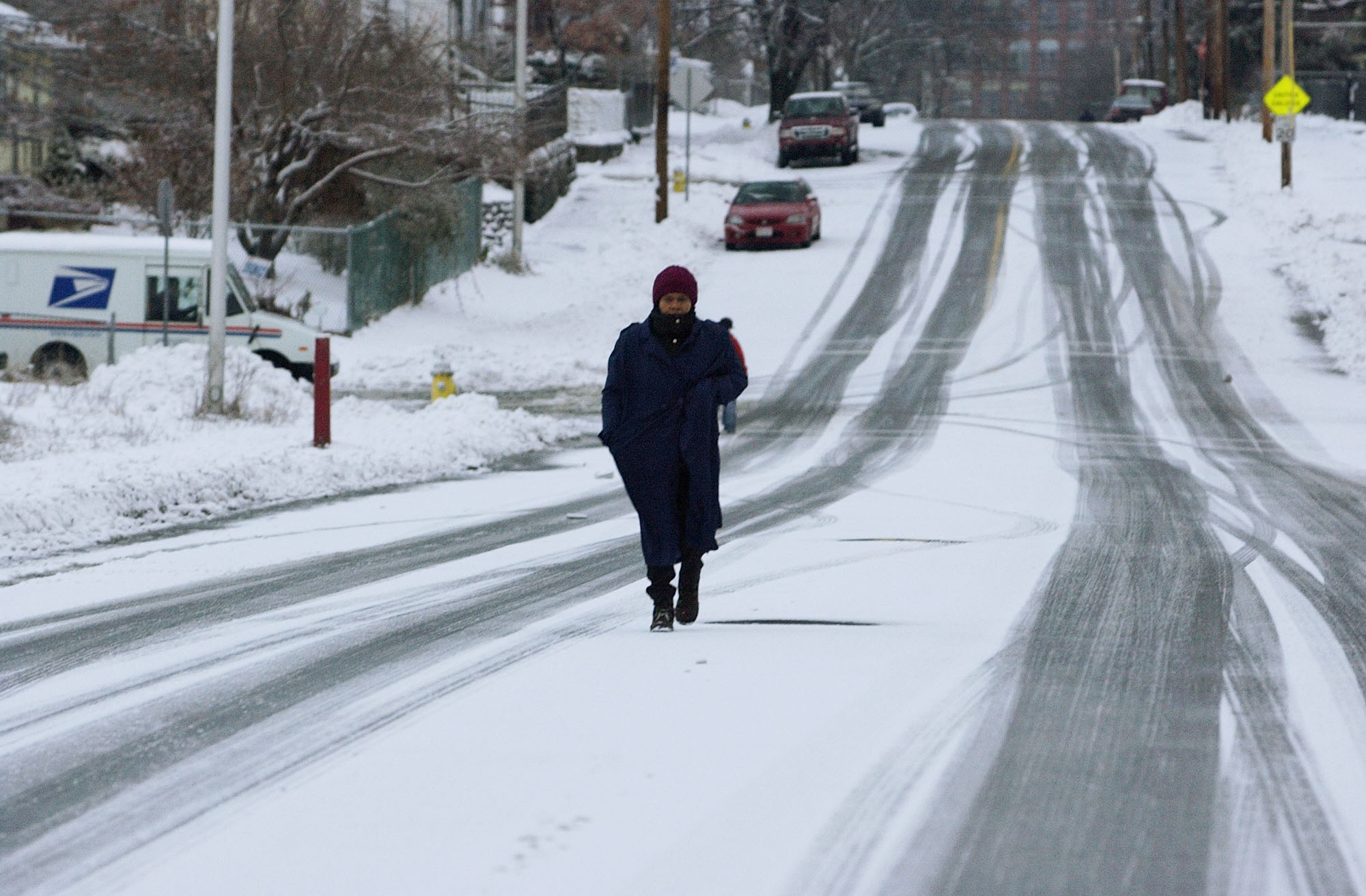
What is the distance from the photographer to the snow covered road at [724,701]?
4344 mm

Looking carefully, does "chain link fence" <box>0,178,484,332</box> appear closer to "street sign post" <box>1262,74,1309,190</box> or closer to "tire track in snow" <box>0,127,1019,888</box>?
"tire track in snow" <box>0,127,1019,888</box>

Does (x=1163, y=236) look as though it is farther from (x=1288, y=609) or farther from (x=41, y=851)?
(x=41, y=851)

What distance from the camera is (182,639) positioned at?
728 cm

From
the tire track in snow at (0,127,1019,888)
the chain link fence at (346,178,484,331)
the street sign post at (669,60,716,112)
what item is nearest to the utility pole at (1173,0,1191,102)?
the street sign post at (669,60,716,112)

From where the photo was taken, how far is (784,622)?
24.6ft

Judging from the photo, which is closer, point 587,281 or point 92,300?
point 92,300

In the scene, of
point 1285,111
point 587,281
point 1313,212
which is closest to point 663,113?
point 587,281

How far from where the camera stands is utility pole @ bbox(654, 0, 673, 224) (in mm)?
35844

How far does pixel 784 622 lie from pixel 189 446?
7.73 metres

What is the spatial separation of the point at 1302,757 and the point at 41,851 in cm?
382

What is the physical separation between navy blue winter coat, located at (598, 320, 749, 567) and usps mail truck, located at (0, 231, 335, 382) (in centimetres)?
1457

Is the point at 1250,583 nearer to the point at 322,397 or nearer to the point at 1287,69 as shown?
the point at 322,397

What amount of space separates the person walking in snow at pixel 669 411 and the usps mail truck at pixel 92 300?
47.8 feet

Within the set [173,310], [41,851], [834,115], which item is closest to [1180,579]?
[41,851]
